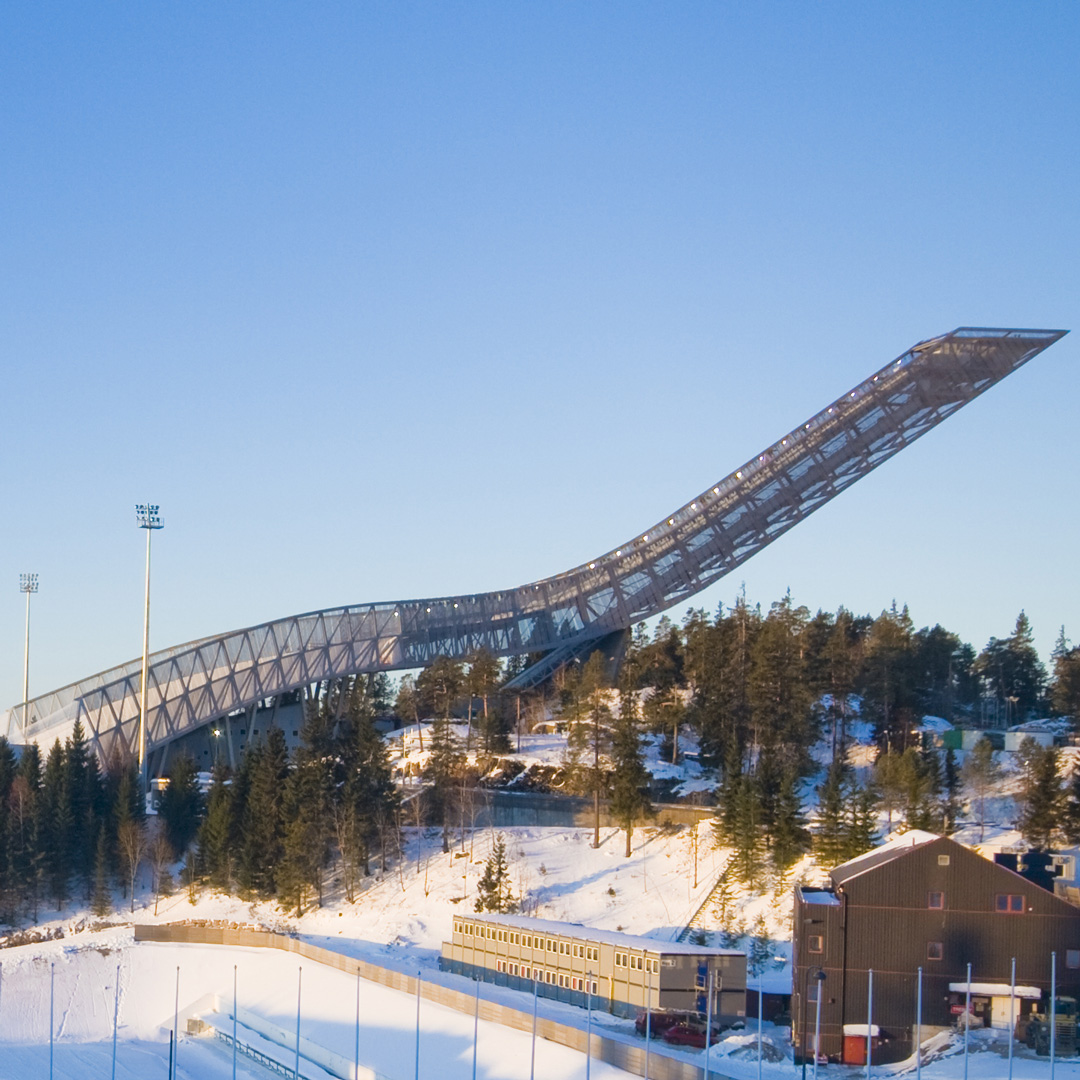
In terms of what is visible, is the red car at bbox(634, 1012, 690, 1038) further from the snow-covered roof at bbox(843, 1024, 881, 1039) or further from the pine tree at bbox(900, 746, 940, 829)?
the pine tree at bbox(900, 746, 940, 829)

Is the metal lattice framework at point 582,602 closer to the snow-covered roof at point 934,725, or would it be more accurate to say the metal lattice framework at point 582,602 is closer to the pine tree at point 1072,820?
the snow-covered roof at point 934,725


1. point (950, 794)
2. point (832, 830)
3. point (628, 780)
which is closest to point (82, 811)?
point (628, 780)

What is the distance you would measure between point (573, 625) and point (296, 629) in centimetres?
1665

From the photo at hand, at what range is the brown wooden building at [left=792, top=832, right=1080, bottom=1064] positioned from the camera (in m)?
40.7

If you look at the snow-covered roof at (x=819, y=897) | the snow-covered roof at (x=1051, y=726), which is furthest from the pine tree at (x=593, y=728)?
the snow-covered roof at (x=1051, y=726)

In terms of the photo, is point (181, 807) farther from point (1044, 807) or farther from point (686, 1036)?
point (1044, 807)

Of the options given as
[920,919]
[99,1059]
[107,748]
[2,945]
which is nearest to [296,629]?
[107,748]

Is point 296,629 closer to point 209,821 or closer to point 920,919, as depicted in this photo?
point 209,821

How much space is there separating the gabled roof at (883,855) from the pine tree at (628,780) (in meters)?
15.4

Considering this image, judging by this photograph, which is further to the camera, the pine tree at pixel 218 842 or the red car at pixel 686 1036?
the pine tree at pixel 218 842

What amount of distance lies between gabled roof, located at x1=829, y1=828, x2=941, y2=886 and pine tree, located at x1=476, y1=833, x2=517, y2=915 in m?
14.8

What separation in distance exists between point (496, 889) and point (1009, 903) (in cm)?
2048

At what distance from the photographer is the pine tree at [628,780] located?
60.2m

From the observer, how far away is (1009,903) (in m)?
41.5
